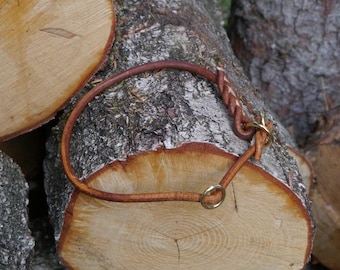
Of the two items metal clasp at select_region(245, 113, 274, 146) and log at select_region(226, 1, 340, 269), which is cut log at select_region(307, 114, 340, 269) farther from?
metal clasp at select_region(245, 113, 274, 146)

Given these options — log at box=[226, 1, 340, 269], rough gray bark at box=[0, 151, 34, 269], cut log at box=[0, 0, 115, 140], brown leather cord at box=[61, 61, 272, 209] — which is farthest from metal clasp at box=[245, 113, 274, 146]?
log at box=[226, 1, 340, 269]

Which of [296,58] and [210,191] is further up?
[210,191]

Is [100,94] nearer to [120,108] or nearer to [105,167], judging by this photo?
[120,108]

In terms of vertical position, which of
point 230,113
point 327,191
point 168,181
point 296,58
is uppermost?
point 230,113

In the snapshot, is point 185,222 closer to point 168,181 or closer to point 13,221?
point 168,181

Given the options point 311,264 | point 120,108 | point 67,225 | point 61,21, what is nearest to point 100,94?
point 120,108

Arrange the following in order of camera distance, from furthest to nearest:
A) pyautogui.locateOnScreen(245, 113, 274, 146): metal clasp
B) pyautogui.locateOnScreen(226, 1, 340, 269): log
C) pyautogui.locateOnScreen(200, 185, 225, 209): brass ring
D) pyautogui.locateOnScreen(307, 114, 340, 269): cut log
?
1. pyautogui.locateOnScreen(226, 1, 340, 269): log
2. pyautogui.locateOnScreen(307, 114, 340, 269): cut log
3. pyautogui.locateOnScreen(245, 113, 274, 146): metal clasp
4. pyautogui.locateOnScreen(200, 185, 225, 209): brass ring

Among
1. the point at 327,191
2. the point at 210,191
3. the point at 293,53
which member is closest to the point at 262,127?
the point at 210,191
